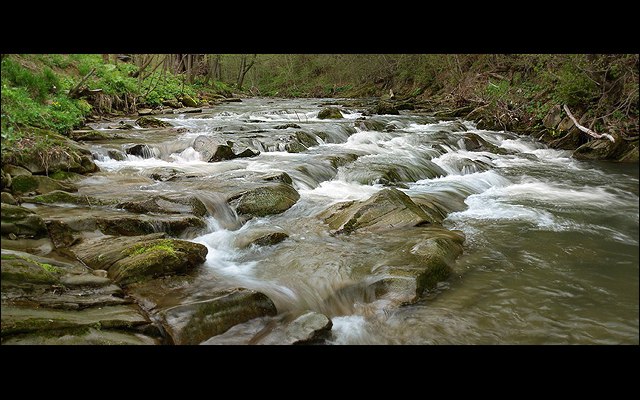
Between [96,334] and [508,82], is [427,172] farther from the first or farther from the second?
[508,82]

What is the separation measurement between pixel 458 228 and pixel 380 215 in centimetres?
111

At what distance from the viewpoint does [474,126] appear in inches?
630

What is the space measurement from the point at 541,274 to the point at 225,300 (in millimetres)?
2415

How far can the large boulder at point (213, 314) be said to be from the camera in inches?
129

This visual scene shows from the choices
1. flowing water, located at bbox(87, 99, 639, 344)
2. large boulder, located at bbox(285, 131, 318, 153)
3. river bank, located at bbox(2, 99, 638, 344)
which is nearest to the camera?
flowing water, located at bbox(87, 99, 639, 344)

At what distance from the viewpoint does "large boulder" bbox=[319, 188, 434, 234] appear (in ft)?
19.7

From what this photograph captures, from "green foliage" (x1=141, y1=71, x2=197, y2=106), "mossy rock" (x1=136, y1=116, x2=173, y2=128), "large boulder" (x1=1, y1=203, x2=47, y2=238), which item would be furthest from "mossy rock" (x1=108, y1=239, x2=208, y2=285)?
"green foliage" (x1=141, y1=71, x2=197, y2=106)

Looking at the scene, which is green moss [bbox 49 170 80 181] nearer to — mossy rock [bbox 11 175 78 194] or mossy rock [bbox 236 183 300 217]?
mossy rock [bbox 11 175 78 194]

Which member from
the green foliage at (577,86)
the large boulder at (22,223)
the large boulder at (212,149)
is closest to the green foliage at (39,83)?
the large boulder at (22,223)

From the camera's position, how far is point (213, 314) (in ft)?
11.5

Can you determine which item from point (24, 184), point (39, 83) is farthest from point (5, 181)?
point (39, 83)

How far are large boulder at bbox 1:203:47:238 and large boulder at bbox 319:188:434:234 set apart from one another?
11.5ft

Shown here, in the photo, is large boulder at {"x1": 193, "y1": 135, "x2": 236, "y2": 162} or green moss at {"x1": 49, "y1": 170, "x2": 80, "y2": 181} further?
large boulder at {"x1": 193, "y1": 135, "x2": 236, "y2": 162}
